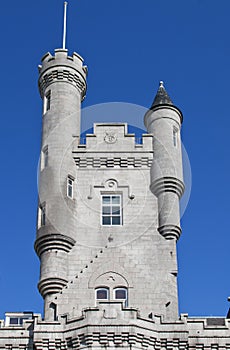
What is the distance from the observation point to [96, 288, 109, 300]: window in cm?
4028

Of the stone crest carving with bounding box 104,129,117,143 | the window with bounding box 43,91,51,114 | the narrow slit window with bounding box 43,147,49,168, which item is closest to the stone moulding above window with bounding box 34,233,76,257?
the narrow slit window with bounding box 43,147,49,168

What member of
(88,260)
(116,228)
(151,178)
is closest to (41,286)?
(88,260)

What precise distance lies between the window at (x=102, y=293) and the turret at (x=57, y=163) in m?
2.11

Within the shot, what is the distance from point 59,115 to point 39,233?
8692 millimetres

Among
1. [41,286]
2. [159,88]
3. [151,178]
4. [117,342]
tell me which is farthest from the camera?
[159,88]

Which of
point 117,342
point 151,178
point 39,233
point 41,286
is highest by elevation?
point 151,178

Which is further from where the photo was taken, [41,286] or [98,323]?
[41,286]

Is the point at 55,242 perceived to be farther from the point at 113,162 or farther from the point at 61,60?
the point at 61,60

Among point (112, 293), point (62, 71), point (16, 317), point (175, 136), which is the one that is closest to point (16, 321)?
point (16, 317)

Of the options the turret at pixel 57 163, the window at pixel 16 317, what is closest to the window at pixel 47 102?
the turret at pixel 57 163

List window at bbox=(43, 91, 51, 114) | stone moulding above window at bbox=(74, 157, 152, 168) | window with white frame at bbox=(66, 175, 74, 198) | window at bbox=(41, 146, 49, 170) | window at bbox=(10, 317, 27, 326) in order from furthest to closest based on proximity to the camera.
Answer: window at bbox=(43, 91, 51, 114) < window at bbox=(41, 146, 49, 170) < stone moulding above window at bbox=(74, 157, 152, 168) < window with white frame at bbox=(66, 175, 74, 198) < window at bbox=(10, 317, 27, 326)

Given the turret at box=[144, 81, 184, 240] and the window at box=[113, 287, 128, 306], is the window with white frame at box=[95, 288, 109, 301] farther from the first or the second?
the turret at box=[144, 81, 184, 240]

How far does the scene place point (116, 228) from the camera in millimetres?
43219

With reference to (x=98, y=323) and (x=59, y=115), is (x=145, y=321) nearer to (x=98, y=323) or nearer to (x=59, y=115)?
(x=98, y=323)
